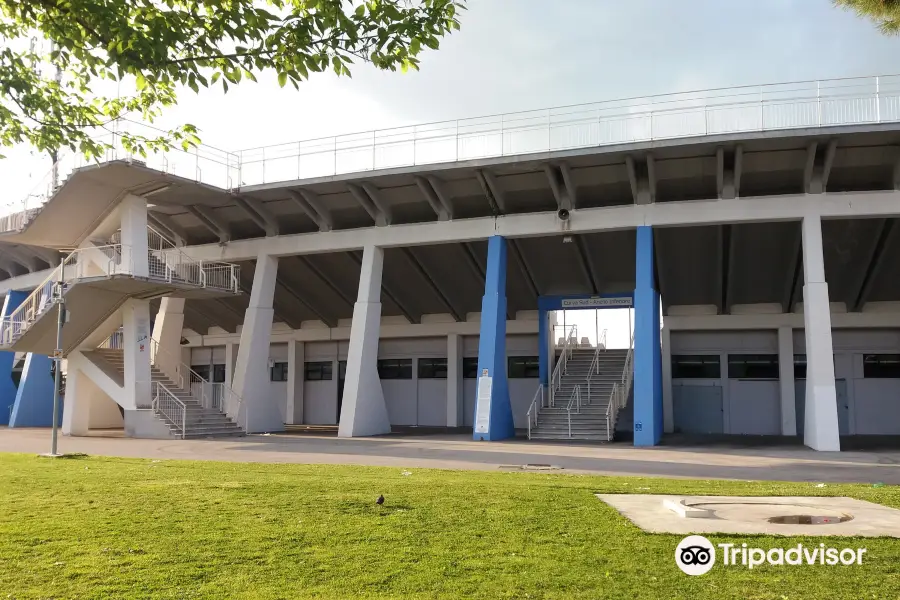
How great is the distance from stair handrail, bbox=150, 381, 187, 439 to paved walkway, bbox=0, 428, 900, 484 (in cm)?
168

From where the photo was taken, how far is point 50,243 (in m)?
27.0

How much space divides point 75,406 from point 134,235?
685 centimetres

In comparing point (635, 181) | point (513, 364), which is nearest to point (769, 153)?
point (635, 181)

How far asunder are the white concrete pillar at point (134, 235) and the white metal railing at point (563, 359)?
46.1 feet

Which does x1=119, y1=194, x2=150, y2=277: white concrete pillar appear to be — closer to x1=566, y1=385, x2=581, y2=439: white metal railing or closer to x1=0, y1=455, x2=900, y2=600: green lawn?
x1=0, y1=455, x2=900, y2=600: green lawn

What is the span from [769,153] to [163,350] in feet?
71.1

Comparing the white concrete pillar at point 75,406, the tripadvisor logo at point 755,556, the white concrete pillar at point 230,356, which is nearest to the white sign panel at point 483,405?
the white concrete pillar at point 75,406

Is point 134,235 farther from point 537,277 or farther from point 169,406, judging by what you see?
point 537,277

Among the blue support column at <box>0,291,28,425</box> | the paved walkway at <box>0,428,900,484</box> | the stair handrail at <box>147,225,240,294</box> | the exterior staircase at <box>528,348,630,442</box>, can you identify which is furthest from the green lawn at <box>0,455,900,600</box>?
the blue support column at <box>0,291,28,425</box>

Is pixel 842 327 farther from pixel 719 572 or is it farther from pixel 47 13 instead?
pixel 47 13

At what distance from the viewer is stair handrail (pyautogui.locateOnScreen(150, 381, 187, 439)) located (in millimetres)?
24656

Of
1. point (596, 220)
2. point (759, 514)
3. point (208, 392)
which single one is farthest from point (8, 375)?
point (759, 514)

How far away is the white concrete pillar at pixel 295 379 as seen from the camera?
3569cm

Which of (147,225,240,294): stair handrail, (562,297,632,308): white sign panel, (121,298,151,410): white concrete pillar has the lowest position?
(121,298,151,410): white concrete pillar
